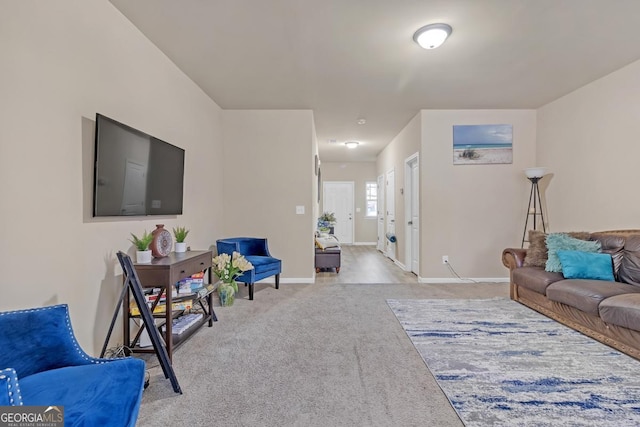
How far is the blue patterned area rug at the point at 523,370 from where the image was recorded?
5.68ft

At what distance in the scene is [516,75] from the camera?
3576mm

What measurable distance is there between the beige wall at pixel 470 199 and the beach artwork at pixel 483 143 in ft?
0.25

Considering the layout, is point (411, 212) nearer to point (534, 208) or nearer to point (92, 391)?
point (534, 208)

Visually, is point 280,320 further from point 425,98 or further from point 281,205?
point 425,98

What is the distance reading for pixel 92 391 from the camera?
1.21 meters

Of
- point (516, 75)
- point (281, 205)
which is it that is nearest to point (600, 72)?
point (516, 75)

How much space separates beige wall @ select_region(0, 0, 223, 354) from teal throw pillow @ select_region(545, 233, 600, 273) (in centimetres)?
405

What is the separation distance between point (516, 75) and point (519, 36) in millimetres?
949

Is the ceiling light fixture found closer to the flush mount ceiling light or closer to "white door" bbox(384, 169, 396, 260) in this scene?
"white door" bbox(384, 169, 396, 260)

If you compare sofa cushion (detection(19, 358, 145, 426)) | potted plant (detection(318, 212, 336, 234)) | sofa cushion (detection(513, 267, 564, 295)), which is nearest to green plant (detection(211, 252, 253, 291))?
sofa cushion (detection(19, 358, 145, 426))

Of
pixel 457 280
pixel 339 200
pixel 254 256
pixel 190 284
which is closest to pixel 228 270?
pixel 254 256

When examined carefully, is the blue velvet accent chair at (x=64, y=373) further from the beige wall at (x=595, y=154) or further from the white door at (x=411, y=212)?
the white door at (x=411, y=212)

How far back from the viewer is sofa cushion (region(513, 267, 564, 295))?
3.21 metres

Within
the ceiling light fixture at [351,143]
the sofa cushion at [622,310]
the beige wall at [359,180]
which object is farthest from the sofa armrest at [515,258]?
the beige wall at [359,180]
